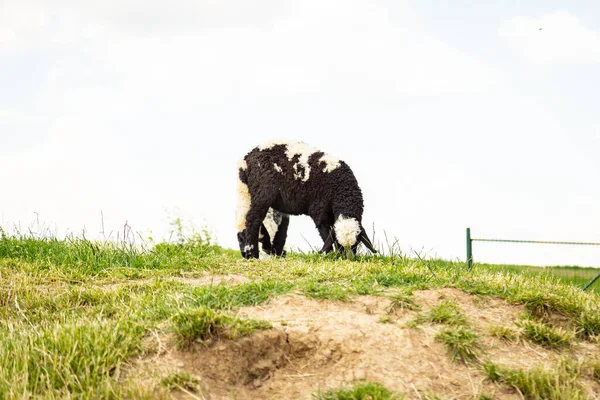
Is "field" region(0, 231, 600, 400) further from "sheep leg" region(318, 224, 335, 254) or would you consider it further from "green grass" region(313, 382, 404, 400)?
"sheep leg" region(318, 224, 335, 254)

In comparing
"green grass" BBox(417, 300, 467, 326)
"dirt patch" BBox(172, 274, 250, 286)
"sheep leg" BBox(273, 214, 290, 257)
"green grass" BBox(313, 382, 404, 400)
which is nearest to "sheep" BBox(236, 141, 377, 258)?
"sheep leg" BBox(273, 214, 290, 257)

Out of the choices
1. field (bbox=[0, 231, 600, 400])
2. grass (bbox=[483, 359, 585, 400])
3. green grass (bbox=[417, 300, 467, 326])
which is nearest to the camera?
Result: field (bbox=[0, 231, 600, 400])

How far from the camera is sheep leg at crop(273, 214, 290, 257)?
9.72 metres

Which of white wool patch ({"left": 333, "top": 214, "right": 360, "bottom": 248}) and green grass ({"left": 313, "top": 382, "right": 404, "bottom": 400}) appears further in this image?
white wool patch ({"left": 333, "top": 214, "right": 360, "bottom": 248})

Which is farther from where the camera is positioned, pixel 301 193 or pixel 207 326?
pixel 301 193

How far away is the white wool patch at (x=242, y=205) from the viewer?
31.2 feet

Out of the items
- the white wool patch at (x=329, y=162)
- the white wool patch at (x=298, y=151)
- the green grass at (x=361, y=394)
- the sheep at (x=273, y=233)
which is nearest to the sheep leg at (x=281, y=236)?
the sheep at (x=273, y=233)

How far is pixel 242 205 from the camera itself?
31.4 ft

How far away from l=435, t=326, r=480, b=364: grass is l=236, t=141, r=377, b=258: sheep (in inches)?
143

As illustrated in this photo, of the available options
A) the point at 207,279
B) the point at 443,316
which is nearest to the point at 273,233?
the point at 207,279

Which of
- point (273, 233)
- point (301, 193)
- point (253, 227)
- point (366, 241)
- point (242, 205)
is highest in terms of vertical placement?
point (301, 193)

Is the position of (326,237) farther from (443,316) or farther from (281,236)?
(443,316)

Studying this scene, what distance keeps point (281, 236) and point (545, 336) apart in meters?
5.46

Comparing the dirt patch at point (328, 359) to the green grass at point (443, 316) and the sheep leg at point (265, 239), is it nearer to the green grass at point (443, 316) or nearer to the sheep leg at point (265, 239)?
the green grass at point (443, 316)
